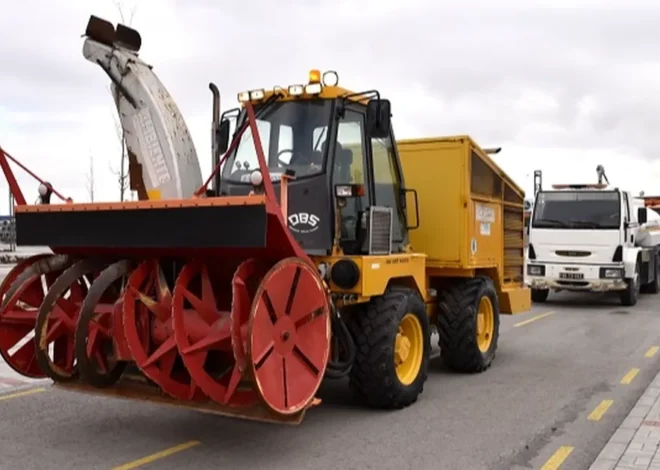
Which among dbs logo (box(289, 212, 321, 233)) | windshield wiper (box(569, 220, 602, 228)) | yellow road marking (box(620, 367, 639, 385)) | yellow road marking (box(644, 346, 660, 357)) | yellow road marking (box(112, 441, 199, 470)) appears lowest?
yellow road marking (box(112, 441, 199, 470))

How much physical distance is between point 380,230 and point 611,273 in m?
11.0

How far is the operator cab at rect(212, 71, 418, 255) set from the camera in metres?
6.85

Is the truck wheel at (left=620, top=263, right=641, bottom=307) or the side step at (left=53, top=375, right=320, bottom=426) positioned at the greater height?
the truck wheel at (left=620, top=263, right=641, bottom=307)

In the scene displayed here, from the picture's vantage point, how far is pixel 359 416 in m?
7.14

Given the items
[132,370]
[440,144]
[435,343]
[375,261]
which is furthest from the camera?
[435,343]

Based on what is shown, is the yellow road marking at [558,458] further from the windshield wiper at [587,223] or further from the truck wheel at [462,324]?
the windshield wiper at [587,223]

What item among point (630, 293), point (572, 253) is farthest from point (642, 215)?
point (572, 253)

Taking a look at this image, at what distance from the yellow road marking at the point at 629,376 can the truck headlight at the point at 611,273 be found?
748 centimetres

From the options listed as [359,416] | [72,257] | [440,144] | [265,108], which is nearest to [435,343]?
[440,144]

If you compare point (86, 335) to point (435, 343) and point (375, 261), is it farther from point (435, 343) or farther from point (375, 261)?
point (435, 343)

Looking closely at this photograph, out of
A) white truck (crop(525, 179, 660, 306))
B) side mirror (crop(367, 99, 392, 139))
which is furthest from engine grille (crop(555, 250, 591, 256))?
side mirror (crop(367, 99, 392, 139))

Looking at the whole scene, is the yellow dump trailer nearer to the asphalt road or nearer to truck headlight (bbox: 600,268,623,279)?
the asphalt road

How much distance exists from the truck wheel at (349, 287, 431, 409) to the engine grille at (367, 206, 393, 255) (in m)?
0.41

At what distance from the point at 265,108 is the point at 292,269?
2223 mm
